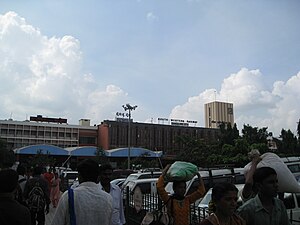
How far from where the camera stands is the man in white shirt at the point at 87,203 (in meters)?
2.95

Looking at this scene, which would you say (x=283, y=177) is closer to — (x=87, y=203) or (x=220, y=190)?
(x=220, y=190)

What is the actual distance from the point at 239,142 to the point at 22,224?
29056 millimetres

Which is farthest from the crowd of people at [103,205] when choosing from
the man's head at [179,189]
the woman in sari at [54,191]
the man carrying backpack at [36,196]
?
the woman in sari at [54,191]

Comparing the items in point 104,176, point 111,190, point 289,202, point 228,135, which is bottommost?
point 289,202

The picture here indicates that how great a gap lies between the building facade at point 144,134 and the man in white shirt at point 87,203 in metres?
73.2

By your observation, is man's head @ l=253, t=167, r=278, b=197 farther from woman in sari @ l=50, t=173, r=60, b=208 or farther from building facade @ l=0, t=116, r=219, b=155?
building facade @ l=0, t=116, r=219, b=155

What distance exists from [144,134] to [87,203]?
79355mm

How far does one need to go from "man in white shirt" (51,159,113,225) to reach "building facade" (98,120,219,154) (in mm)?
73207

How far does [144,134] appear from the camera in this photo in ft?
270

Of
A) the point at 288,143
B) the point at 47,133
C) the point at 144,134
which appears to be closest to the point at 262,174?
the point at 288,143

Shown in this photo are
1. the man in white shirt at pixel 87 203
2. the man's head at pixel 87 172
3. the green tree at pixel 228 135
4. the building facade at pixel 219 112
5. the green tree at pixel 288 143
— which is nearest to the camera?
the man in white shirt at pixel 87 203

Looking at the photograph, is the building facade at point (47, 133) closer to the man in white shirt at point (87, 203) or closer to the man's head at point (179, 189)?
the man's head at point (179, 189)

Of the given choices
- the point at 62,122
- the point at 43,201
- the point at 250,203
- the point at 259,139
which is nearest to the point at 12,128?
the point at 62,122

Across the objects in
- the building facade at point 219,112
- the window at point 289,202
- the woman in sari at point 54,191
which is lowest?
the woman in sari at point 54,191
